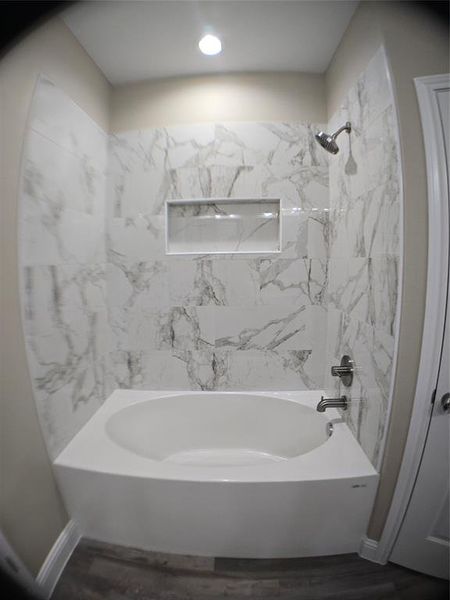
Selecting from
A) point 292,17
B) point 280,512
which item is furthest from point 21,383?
point 292,17

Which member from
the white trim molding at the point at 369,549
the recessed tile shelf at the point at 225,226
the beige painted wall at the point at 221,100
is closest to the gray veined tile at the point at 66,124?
the beige painted wall at the point at 221,100

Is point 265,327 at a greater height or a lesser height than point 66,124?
lesser

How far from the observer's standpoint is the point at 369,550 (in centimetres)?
87

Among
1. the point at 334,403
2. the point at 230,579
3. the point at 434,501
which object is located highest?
the point at 334,403

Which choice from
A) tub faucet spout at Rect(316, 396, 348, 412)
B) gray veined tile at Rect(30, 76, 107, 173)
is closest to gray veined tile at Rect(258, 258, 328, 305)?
tub faucet spout at Rect(316, 396, 348, 412)

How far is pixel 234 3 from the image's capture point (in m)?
0.82

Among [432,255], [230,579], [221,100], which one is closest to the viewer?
[432,255]

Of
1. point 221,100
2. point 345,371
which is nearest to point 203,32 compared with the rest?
point 221,100

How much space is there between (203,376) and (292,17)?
1724 mm

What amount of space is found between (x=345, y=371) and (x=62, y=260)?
1401 millimetres

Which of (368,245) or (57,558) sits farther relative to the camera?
(368,245)

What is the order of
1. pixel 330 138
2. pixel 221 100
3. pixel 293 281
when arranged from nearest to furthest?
pixel 330 138 → pixel 221 100 → pixel 293 281

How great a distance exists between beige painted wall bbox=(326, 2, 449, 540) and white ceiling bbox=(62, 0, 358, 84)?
0.26m

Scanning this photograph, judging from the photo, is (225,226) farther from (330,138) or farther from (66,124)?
(66,124)
